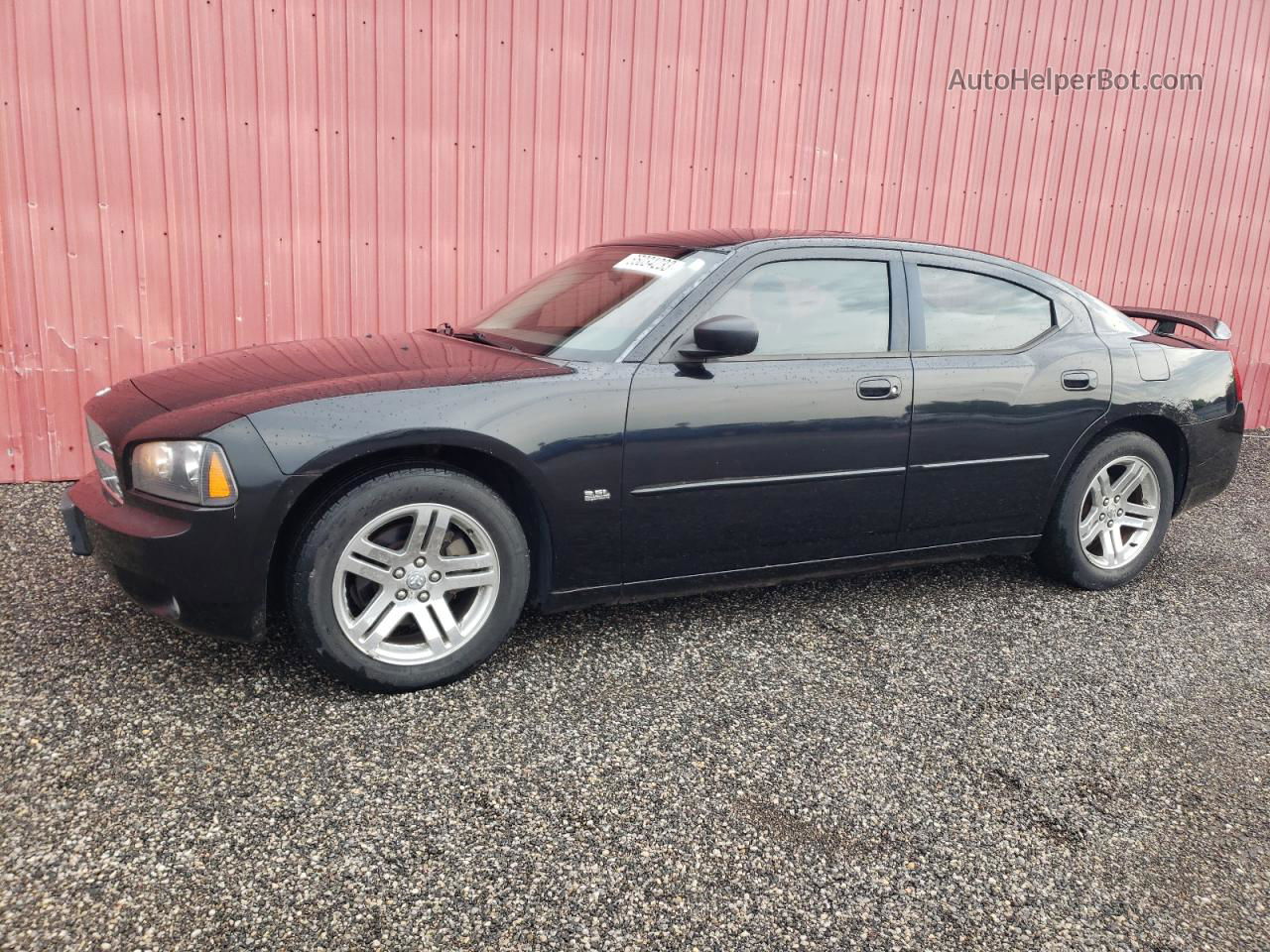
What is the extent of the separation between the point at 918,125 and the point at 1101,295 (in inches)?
91.0

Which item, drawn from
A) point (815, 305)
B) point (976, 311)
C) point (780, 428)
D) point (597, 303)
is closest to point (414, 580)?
point (597, 303)

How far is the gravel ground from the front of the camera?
2006 millimetres

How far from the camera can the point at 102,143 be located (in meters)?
4.92

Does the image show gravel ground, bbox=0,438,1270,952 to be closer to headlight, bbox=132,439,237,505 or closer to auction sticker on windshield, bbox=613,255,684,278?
headlight, bbox=132,439,237,505

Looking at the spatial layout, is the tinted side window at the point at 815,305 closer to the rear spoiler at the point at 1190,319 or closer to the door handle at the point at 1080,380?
the door handle at the point at 1080,380

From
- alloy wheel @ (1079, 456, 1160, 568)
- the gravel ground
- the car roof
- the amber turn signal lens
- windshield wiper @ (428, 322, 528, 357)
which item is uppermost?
the car roof

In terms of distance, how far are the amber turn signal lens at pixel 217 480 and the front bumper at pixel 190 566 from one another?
0.05 m

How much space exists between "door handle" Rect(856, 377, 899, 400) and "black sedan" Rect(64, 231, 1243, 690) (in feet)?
0.04

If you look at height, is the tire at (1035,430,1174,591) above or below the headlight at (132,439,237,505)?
below

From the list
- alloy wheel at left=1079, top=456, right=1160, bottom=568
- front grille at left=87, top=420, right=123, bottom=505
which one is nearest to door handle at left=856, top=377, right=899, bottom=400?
alloy wheel at left=1079, top=456, right=1160, bottom=568

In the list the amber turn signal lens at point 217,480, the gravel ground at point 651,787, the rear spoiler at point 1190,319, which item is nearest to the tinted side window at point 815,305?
the gravel ground at point 651,787

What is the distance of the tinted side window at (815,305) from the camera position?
3.41 metres

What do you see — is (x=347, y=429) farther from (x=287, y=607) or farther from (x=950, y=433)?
(x=950, y=433)

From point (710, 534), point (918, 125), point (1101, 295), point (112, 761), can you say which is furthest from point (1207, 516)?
point (112, 761)
